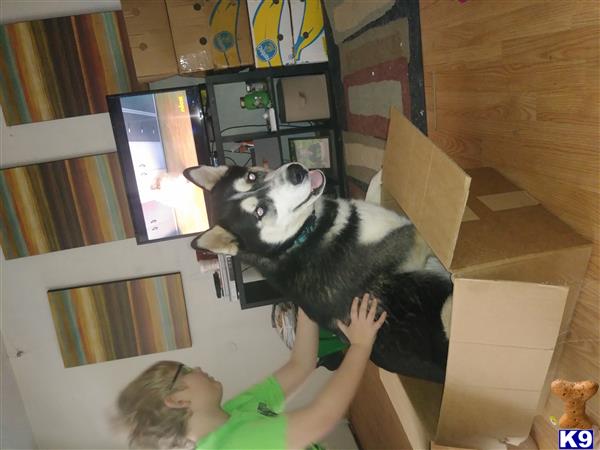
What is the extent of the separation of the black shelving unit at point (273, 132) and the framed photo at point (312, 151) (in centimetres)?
4

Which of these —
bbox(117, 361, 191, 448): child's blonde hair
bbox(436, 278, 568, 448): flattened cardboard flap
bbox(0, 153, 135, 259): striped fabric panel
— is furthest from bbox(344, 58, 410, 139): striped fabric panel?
bbox(0, 153, 135, 259): striped fabric panel

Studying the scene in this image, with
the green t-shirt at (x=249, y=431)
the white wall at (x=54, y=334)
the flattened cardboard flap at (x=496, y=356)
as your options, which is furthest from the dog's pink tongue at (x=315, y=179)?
the white wall at (x=54, y=334)

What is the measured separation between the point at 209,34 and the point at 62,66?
1.17m

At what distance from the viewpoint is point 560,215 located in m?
1.18

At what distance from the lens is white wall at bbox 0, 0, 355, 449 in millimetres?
2941

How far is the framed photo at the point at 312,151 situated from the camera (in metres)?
2.84

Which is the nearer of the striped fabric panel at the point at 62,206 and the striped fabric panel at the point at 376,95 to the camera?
the striped fabric panel at the point at 376,95

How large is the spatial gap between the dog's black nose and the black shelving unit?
1244 mm

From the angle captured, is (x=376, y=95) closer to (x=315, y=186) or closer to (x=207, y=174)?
(x=315, y=186)

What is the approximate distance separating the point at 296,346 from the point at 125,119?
75.9 inches

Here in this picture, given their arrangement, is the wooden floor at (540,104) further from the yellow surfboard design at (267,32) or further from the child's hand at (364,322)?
the yellow surfboard design at (267,32)

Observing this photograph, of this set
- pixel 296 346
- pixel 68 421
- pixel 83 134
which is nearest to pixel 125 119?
pixel 83 134

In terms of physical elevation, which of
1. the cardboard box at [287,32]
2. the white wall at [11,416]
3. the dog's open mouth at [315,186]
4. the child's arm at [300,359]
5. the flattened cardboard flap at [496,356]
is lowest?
the white wall at [11,416]

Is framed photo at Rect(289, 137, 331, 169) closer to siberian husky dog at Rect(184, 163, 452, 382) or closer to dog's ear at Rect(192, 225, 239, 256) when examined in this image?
siberian husky dog at Rect(184, 163, 452, 382)
